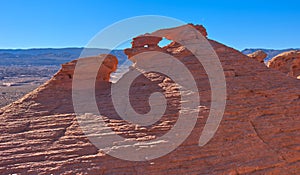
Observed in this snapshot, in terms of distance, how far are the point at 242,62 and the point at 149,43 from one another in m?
4.28

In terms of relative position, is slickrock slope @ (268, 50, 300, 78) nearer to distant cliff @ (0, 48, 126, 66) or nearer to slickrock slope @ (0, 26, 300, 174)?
slickrock slope @ (0, 26, 300, 174)

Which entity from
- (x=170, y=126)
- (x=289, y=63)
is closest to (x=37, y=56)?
(x=289, y=63)

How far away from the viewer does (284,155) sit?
994 centimetres

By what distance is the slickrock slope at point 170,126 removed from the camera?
352 inches

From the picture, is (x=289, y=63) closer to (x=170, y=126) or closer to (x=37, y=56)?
(x=170, y=126)

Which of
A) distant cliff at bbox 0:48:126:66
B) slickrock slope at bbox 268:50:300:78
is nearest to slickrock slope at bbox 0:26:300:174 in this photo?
slickrock slope at bbox 268:50:300:78

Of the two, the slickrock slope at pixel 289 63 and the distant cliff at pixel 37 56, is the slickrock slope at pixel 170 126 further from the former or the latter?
the distant cliff at pixel 37 56

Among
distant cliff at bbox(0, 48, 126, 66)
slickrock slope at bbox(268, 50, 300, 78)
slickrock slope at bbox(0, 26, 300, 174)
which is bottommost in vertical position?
slickrock slope at bbox(0, 26, 300, 174)

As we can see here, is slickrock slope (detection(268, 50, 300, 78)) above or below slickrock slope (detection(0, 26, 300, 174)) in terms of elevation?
above

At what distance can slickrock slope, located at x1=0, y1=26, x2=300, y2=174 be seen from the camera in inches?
352

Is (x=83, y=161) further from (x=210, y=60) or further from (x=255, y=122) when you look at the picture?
(x=210, y=60)

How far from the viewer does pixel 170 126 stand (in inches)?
396

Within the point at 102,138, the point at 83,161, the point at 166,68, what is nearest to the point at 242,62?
the point at 166,68

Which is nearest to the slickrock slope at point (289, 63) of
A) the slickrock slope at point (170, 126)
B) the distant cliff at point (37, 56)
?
the slickrock slope at point (170, 126)
